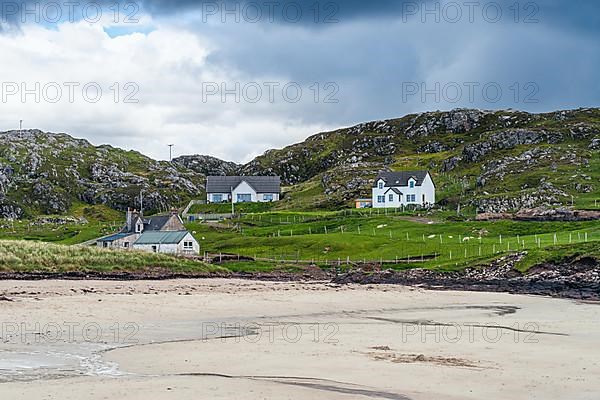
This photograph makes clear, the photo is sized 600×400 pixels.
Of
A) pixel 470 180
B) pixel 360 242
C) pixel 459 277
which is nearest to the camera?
pixel 459 277

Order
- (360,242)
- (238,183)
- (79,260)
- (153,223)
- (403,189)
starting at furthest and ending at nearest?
(238,183) → (403,189) → (153,223) → (360,242) → (79,260)

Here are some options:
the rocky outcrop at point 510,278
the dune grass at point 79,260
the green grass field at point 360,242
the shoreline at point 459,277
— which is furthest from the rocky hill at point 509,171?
the dune grass at point 79,260

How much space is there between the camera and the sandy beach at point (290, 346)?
682 inches

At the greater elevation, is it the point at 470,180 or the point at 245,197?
the point at 470,180

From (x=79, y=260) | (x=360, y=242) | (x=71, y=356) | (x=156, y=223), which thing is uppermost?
(x=156, y=223)

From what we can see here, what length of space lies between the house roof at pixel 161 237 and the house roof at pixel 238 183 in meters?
63.7

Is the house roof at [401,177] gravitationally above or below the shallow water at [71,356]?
above

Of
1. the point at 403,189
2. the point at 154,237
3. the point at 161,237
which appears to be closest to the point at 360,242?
the point at 161,237

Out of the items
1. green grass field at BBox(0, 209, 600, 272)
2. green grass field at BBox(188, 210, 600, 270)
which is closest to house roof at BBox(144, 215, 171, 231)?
green grass field at BBox(188, 210, 600, 270)

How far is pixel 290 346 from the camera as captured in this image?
78.8 feet

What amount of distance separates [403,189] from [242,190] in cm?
4028

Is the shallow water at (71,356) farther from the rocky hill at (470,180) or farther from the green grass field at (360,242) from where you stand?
the rocky hill at (470,180)

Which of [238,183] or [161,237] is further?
[238,183]

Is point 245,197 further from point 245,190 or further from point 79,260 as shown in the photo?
point 79,260
